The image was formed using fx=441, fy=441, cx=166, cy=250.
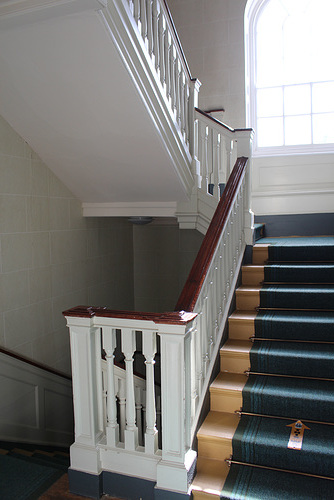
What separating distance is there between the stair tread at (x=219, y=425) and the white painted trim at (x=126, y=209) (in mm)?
2304

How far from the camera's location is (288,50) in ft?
19.2

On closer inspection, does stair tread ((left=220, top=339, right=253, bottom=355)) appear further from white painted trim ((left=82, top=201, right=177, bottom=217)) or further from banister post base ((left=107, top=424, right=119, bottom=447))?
white painted trim ((left=82, top=201, right=177, bottom=217))

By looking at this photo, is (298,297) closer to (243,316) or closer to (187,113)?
(243,316)

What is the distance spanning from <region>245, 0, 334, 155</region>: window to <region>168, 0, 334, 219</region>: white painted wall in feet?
0.55

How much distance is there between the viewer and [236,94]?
5918 millimetres

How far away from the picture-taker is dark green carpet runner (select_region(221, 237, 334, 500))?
7.79ft

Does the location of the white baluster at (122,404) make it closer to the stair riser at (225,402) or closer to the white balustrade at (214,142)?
the stair riser at (225,402)

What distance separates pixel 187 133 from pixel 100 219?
1.55m

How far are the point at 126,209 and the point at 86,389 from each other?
252cm

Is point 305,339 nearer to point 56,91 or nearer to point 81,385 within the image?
point 81,385

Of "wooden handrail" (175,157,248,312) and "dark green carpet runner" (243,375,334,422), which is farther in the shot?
"dark green carpet runner" (243,375,334,422)

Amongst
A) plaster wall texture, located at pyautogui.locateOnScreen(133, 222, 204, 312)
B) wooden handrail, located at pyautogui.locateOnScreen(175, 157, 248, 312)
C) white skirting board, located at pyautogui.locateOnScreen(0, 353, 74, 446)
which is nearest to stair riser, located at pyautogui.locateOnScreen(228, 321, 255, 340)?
wooden handrail, located at pyautogui.locateOnScreen(175, 157, 248, 312)

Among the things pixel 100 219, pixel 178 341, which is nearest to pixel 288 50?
pixel 100 219

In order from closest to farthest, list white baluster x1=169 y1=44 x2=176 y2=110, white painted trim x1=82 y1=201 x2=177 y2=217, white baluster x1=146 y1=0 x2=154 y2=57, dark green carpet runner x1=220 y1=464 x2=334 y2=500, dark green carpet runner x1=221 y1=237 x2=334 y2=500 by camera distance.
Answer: dark green carpet runner x1=220 y1=464 x2=334 y2=500, dark green carpet runner x1=221 y1=237 x2=334 y2=500, white baluster x1=146 y1=0 x2=154 y2=57, white baluster x1=169 y1=44 x2=176 y2=110, white painted trim x1=82 y1=201 x2=177 y2=217
